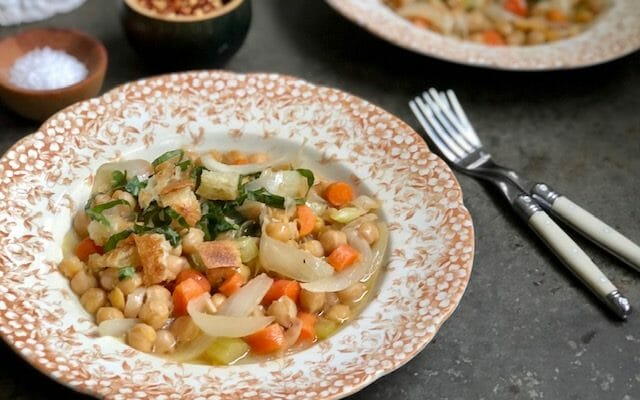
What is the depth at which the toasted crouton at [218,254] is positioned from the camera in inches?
84.5

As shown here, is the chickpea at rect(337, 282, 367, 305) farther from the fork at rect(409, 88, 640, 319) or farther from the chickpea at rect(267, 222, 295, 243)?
the fork at rect(409, 88, 640, 319)

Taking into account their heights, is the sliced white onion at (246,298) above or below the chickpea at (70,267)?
above

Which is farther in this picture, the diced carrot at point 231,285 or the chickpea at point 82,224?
the chickpea at point 82,224

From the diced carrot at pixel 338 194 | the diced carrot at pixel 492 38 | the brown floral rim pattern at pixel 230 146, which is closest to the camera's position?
the brown floral rim pattern at pixel 230 146

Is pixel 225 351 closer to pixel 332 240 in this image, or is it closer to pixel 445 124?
pixel 332 240

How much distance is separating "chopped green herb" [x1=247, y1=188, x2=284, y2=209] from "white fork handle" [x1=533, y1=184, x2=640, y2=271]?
818 millimetres

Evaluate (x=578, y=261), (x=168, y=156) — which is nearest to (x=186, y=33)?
(x=168, y=156)

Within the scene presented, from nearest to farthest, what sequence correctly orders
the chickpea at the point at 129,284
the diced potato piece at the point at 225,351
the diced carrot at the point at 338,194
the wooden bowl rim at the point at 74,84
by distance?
the diced potato piece at the point at 225,351 < the chickpea at the point at 129,284 < the diced carrot at the point at 338,194 < the wooden bowl rim at the point at 74,84

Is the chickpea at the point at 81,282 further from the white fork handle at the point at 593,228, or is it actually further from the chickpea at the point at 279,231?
the white fork handle at the point at 593,228

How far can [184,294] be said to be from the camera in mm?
2115

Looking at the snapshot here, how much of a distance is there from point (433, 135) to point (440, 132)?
28 millimetres

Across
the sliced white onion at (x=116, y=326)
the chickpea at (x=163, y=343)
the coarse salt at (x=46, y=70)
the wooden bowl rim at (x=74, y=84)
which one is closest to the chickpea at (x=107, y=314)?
the sliced white onion at (x=116, y=326)

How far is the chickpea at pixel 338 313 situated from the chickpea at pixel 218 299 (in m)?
0.26

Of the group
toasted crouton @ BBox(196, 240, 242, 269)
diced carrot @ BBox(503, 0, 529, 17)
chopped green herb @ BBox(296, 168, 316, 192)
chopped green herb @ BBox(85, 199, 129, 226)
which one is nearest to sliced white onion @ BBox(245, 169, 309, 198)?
chopped green herb @ BBox(296, 168, 316, 192)
